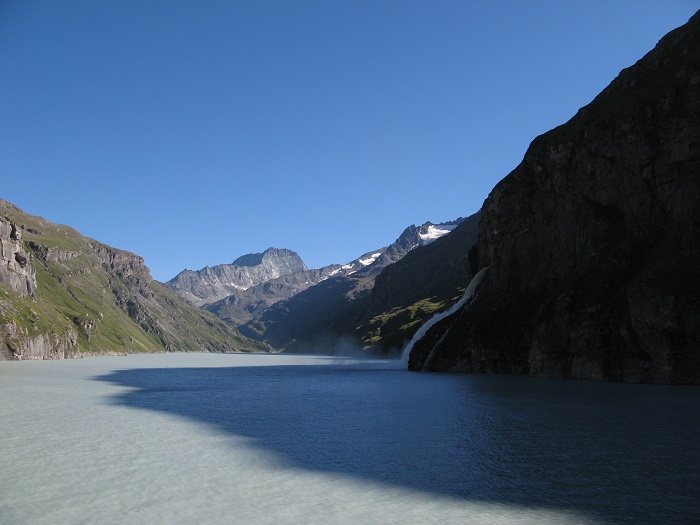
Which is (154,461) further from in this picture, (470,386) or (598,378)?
(598,378)

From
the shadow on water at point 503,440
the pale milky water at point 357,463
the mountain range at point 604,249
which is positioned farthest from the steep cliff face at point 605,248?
the pale milky water at point 357,463

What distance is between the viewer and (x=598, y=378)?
78812mm

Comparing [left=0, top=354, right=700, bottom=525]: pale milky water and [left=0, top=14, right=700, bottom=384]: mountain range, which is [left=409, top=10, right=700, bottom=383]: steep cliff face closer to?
[left=0, top=14, right=700, bottom=384]: mountain range

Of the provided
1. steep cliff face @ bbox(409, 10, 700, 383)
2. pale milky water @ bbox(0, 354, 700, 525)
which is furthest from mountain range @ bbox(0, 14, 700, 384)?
pale milky water @ bbox(0, 354, 700, 525)

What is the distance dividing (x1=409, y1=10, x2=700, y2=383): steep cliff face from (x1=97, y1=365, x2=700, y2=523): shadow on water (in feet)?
36.9

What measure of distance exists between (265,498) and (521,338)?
272ft

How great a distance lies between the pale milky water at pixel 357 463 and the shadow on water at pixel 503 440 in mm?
124

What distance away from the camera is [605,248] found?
89.6 metres

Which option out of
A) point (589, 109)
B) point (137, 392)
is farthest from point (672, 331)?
point (137, 392)

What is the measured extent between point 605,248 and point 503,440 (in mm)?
64530

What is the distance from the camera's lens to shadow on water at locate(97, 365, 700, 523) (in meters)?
→ 23.7

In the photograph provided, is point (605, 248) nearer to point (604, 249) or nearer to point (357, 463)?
point (604, 249)

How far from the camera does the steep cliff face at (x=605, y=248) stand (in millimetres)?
73688

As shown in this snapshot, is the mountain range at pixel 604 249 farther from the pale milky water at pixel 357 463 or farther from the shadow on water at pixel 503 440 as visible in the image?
the pale milky water at pixel 357 463
